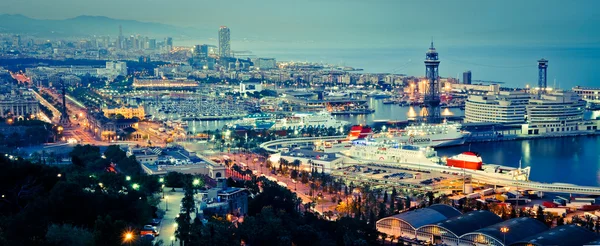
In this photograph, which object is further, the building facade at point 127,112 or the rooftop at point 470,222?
the building facade at point 127,112

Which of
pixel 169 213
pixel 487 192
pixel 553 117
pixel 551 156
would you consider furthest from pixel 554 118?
pixel 169 213

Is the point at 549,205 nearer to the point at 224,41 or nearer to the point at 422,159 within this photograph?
the point at 422,159

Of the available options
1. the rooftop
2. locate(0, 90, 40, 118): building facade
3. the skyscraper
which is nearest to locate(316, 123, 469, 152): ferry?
the rooftop

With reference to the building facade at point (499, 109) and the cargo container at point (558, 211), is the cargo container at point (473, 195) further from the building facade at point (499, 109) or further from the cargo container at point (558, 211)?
the building facade at point (499, 109)

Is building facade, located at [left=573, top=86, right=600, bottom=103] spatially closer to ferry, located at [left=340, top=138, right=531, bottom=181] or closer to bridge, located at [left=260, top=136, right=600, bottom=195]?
ferry, located at [left=340, top=138, right=531, bottom=181]

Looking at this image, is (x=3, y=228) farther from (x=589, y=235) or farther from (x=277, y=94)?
(x=277, y=94)

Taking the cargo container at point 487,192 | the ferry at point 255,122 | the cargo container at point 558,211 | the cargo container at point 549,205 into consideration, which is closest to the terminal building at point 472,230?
the cargo container at point 558,211
